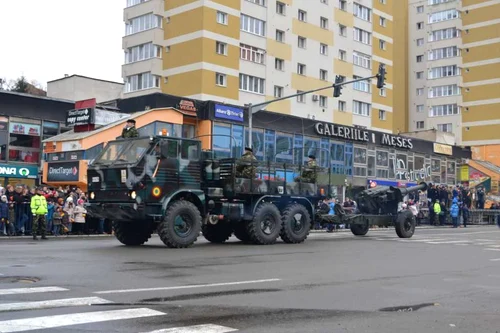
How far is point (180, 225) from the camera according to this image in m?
16.6

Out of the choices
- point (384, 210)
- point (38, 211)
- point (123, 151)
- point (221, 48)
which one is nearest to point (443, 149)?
point (221, 48)

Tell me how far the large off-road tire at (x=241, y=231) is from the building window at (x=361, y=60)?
4862cm

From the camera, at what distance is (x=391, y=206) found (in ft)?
78.1

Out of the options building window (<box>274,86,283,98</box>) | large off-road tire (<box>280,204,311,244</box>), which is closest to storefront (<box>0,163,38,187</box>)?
large off-road tire (<box>280,204,311,244</box>)

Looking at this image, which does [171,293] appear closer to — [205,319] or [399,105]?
[205,319]

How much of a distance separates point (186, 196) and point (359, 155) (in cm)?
4027

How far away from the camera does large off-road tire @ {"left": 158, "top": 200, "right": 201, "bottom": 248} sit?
16203 mm

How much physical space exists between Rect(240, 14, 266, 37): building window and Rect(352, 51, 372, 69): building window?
42.7ft

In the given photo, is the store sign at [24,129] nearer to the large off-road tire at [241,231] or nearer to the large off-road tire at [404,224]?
the large off-road tire at [241,231]

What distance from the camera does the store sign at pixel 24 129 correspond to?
122 ft

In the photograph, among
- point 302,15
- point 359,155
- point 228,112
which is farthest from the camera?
Answer: point 302,15

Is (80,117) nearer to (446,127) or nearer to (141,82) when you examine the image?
(141,82)

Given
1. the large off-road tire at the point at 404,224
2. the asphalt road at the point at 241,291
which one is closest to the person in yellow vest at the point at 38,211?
the asphalt road at the point at 241,291

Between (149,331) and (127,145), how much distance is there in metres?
10.6
